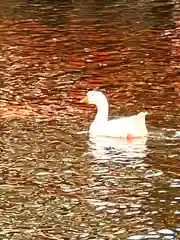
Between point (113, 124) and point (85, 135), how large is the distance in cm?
50

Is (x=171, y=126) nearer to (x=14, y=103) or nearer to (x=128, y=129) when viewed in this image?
(x=128, y=129)

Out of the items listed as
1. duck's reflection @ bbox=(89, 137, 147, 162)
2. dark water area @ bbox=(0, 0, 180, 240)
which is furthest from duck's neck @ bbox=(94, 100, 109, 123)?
duck's reflection @ bbox=(89, 137, 147, 162)

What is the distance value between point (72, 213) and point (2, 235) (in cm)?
113

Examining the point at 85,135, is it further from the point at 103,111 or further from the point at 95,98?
the point at 95,98

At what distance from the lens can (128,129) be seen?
48.7 feet

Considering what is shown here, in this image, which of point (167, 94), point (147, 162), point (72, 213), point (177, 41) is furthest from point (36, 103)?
point (177, 41)

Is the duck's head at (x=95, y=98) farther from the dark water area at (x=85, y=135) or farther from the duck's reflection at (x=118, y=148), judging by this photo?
the duck's reflection at (x=118, y=148)

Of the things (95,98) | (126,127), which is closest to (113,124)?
(126,127)

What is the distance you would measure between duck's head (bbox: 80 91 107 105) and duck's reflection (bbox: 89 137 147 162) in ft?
3.56

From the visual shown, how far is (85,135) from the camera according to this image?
15.2 m

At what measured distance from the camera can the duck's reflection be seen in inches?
543

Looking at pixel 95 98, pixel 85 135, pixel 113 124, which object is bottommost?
pixel 85 135

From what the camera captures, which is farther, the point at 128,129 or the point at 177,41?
the point at 177,41

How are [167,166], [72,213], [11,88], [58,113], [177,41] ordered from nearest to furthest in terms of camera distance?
[72,213] → [167,166] → [58,113] → [11,88] → [177,41]
